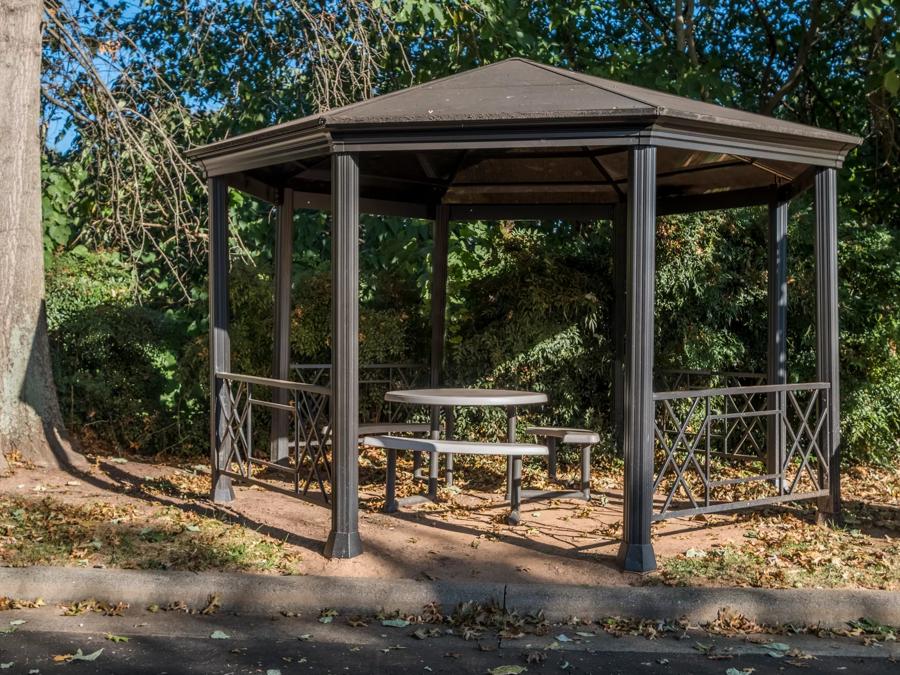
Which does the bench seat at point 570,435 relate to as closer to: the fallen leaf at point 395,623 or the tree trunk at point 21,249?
the fallen leaf at point 395,623

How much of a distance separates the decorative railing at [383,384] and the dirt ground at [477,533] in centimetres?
125

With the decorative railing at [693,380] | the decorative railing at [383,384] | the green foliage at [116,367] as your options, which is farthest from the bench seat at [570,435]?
the green foliage at [116,367]

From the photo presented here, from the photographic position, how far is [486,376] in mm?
9602

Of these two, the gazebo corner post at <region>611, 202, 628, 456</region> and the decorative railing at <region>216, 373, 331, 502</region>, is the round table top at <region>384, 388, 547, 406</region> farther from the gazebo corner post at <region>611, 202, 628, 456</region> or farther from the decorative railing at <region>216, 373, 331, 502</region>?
the gazebo corner post at <region>611, 202, 628, 456</region>

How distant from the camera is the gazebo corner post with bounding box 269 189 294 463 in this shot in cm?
851

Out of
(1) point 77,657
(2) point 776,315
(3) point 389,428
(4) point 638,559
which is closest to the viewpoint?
(1) point 77,657

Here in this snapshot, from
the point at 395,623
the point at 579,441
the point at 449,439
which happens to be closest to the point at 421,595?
the point at 395,623

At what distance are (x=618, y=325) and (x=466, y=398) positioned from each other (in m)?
2.74

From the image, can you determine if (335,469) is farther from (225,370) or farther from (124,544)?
(225,370)

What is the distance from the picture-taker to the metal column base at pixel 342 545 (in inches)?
234

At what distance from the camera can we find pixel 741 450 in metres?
9.71

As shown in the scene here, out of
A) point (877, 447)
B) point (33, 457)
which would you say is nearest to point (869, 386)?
point (877, 447)

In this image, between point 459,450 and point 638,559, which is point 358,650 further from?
point 459,450

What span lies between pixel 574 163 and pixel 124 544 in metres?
5.16
